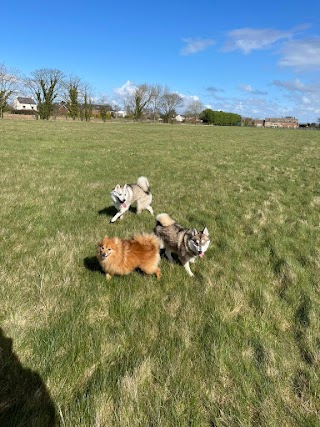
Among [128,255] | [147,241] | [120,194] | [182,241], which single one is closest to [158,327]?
[128,255]

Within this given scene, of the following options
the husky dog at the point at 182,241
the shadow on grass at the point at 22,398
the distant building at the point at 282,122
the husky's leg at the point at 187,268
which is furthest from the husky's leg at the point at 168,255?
the distant building at the point at 282,122

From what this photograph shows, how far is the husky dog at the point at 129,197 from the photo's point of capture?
20.4 feet

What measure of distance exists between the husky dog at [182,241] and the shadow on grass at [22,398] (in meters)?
2.44

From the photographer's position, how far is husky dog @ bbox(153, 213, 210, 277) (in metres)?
4.12

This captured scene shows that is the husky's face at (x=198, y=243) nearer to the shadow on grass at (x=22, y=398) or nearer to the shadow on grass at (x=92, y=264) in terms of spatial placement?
the shadow on grass at (x=92, y=264)

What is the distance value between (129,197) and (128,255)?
2.88 metres

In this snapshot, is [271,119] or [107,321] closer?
[107,321]

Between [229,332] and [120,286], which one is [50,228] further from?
[229,332]

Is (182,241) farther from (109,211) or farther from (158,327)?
(109,211)

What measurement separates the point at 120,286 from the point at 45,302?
93 centimetres

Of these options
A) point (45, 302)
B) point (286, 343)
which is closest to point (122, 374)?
point (45, 302)

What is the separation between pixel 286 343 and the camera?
2859 millimetres

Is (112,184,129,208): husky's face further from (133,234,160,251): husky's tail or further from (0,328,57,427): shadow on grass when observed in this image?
(0,328,57,427): shadow on grass

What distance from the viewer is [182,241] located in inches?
173
